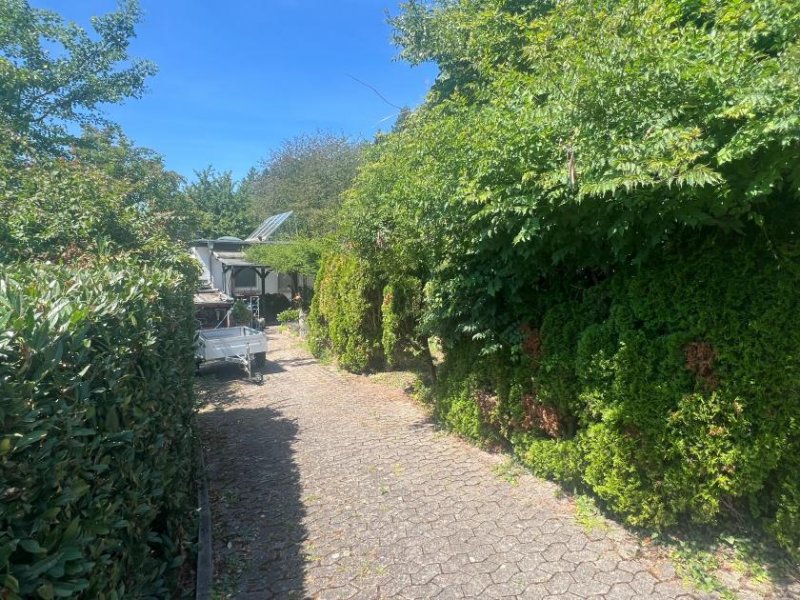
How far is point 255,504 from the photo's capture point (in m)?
4.27

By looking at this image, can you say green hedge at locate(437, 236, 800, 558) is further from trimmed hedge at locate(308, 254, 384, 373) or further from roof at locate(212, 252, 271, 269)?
roof at locate(212, 252, 271, 269)

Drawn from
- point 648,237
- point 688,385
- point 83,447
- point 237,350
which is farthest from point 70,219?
point 688,385

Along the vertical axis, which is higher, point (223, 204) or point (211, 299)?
point (223, 204)

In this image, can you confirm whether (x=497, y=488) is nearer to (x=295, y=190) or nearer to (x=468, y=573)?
(x=468, y=573)

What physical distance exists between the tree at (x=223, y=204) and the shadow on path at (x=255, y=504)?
108ft

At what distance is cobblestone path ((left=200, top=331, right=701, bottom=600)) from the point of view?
118 inches

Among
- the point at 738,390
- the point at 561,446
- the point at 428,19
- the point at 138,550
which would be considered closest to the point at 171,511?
the point at 138,550

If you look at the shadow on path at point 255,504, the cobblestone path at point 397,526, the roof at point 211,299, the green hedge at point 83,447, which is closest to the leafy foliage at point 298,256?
the roof at point 211,299

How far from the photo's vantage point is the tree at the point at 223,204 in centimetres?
3709

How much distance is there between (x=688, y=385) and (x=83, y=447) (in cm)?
361

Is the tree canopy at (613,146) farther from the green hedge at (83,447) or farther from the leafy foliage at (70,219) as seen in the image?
the leafy foliage at (70,219)

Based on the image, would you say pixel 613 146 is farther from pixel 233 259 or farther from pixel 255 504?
pixel 233 259

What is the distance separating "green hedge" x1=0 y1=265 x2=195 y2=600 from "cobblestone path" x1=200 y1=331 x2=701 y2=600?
32.0 inches

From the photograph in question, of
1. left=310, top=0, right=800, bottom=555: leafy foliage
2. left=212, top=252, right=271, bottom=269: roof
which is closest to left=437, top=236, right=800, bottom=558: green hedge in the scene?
left=310, top=0, right=800, bottom=555: leafy foliage
